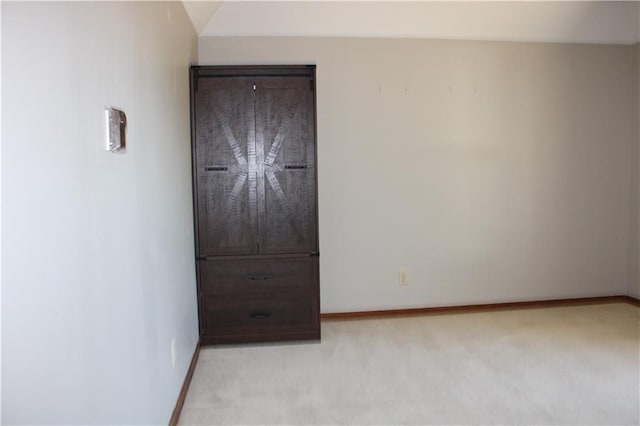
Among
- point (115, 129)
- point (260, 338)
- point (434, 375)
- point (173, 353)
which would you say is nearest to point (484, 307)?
point (434, 375)

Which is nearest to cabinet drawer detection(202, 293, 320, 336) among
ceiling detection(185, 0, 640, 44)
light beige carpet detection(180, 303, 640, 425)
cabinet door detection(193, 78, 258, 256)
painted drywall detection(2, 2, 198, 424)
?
light beige carpet detection(180, 303, 640, 425)

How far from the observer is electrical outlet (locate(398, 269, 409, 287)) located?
153 inches

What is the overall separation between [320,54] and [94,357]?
9.67ft

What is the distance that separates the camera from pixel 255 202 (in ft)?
10.4

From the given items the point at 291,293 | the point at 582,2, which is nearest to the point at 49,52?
the point at 291,293

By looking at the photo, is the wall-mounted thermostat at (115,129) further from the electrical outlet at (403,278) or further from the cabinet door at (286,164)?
the electrical outlet at (403,278)

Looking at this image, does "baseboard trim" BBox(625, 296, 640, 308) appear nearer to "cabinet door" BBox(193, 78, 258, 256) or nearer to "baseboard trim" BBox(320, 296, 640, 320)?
"baseboard trim" BBox(320, 296, 640, 320)

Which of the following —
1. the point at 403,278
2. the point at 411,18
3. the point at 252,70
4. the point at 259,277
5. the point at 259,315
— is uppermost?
the point at 411,18

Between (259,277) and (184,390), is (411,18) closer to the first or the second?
(259,277)

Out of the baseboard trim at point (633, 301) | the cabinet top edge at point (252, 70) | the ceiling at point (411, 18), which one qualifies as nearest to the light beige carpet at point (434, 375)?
the baseboard trim at point (633, 301)

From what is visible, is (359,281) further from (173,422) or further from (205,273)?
(173,422)

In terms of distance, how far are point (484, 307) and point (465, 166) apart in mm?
1202

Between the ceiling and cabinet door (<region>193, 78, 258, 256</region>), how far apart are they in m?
0.67

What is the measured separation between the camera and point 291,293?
3232 millimetres
